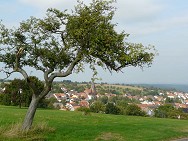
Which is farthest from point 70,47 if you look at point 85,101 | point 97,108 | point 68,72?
point 85,101

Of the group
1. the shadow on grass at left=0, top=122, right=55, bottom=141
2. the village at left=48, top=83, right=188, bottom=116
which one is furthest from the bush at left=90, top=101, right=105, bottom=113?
the shadow on grass at left=0, top=122, right=55, bottom=141

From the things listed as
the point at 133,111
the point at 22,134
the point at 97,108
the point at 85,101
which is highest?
the point at 22,134

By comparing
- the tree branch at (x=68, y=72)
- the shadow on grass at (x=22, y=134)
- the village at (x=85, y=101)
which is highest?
the tree branch at (x=68, y=72)

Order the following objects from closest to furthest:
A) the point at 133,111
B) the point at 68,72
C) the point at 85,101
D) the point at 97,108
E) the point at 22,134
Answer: the point at 22,134 → the point at 68,72 → the point at 97,108 → the point at 133,111 → the point at 85,101

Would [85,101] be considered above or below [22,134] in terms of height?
below


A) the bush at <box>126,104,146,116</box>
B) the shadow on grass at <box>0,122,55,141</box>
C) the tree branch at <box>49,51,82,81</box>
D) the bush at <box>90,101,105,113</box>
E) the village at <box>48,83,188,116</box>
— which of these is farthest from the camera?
the village at <box>48,83,188,116</box>

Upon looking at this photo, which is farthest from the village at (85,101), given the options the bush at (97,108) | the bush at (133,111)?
the bush at (133,111)

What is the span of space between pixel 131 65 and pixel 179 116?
5026cm

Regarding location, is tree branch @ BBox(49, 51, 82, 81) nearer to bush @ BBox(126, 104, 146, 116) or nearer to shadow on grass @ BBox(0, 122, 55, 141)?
shadow on grass @ BBox(0, 122, 55, 141)

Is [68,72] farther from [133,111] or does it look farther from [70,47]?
[133,111]

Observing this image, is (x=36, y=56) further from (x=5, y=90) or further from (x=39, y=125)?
(x=5, y=90)

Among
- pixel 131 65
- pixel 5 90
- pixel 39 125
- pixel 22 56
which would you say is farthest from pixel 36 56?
pixel 5 90

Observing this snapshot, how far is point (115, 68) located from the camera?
1803cm

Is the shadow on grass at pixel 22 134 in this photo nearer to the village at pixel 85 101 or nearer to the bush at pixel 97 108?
the bush at pixel 97 108
